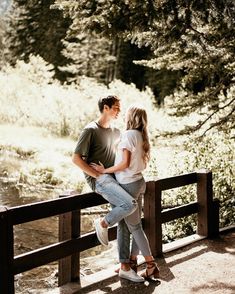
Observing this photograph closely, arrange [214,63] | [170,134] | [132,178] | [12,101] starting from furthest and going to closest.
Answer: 1. [12,101]
2. [170,134]
3. [214,63]
4. [132,178]

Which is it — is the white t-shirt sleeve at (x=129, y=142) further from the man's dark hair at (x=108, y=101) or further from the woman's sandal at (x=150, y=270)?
the woman's sandal at (x=150, y=270)

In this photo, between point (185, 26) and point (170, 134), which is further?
point (170, 134)

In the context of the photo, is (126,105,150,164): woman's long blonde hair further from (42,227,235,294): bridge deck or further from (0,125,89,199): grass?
(0,125,89,199): grass

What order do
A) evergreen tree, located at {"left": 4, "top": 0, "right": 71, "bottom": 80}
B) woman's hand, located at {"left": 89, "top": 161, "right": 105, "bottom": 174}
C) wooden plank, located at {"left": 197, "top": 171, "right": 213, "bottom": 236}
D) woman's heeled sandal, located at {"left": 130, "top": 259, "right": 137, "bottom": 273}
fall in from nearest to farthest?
woman's hand, located at {"left": 89, "top": 161, "right": 105, "bottom": 174}, woman's heeled sandal, located at {"left": 130, "top": 259, "right": 137, "bottom": 273}, wooden plank, located at {"left": 197, "top": 171, "right": 213, "bottom": 236}, evergreen tree, located at {"left": 4, "top": 0, "right": 71, "bottom": 80}

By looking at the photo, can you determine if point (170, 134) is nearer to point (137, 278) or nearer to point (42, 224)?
point (137, 278)

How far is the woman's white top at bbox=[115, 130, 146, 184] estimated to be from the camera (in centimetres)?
512

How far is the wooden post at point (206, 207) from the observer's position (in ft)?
23.3

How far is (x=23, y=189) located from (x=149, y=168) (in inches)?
228

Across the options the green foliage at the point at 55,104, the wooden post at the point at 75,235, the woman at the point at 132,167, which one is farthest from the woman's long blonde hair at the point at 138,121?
the green foliage at the point at 55,104

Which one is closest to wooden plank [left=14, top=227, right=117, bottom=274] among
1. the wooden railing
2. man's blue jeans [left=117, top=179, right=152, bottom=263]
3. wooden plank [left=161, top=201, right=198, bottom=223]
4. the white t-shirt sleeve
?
the wooden railing

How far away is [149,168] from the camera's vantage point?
11.2 metres

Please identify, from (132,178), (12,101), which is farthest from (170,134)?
(12,101)

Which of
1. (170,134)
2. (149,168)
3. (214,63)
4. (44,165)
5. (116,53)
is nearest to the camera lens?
(214,63)

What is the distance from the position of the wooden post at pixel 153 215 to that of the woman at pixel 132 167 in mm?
880
